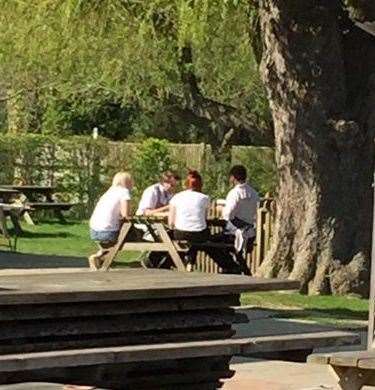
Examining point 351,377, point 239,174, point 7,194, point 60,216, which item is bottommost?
point 60,216

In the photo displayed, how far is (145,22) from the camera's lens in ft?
73.8

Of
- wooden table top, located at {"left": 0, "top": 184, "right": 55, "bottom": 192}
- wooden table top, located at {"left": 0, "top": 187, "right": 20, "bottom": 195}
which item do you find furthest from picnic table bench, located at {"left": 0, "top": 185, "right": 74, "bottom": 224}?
wooden table top, located at {"left": 0, "top": 187, "right": 20, "bottom": 195}

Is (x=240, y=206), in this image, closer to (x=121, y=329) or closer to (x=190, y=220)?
(x=190, y=220)

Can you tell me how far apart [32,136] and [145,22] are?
46.2 feet

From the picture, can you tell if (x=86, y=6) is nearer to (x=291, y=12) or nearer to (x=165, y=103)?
(x=291, y=12)

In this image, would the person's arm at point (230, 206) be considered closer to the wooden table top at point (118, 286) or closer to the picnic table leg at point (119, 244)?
the picnic table leg at point (119, 244)

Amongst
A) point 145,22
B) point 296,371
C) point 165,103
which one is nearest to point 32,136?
point 165,103

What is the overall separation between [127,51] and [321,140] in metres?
8.22

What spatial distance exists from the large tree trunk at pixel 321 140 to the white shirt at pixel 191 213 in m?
0.96

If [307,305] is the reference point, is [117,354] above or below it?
above

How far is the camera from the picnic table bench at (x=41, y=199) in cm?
3266

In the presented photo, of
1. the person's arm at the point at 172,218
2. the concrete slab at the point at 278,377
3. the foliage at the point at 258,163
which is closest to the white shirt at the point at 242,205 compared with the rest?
the person's arm at the point at 172,218

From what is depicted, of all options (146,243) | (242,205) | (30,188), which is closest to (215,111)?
(30,188)

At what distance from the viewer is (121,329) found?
1023cm
